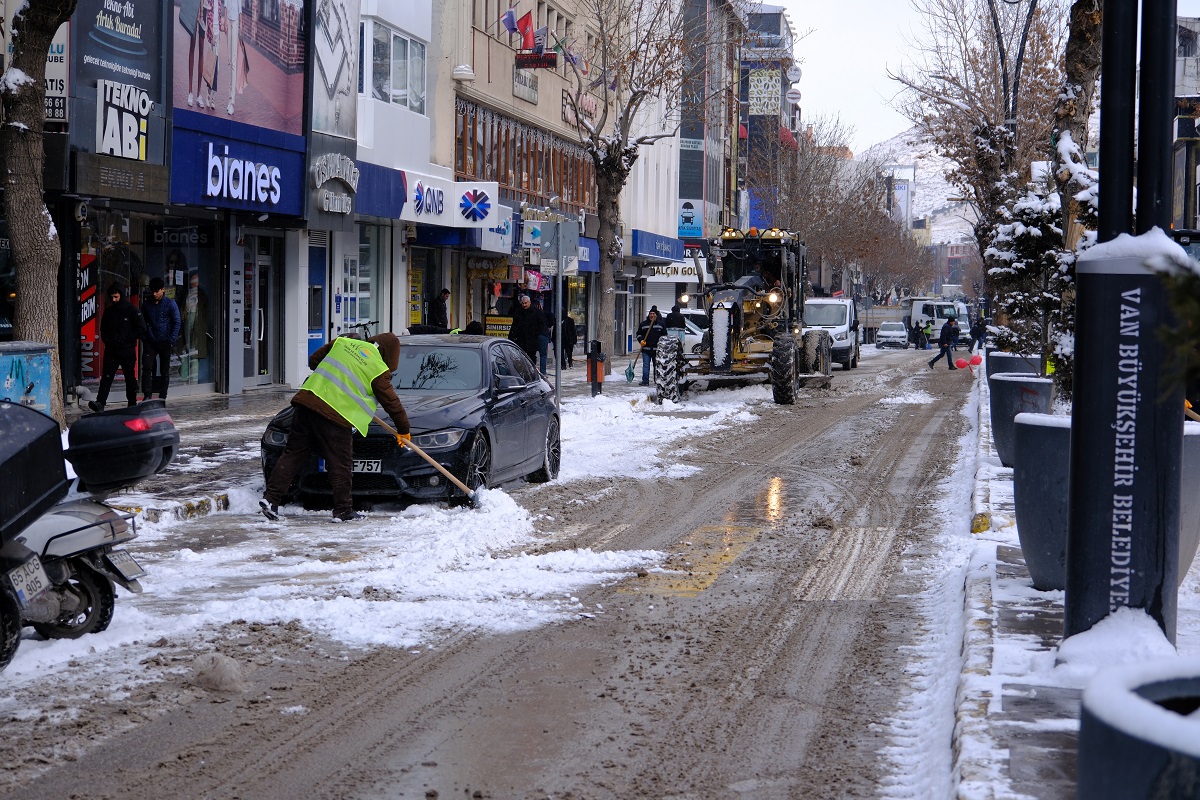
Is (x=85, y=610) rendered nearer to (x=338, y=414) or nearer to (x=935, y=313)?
(x=338, y=414)

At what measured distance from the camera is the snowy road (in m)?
5.34

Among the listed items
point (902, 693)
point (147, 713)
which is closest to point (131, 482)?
point (147, 713)

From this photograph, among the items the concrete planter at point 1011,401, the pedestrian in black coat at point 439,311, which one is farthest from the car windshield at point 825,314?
the concrete planter at point 1011,401

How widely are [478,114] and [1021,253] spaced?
68.4ft

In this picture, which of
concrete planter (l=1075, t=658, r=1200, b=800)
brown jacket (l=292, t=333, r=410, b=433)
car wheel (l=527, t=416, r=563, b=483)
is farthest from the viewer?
car wheel (l=527, t=416, r=563, b=483)

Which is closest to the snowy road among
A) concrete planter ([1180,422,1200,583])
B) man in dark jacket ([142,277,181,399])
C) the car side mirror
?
the car side mirror

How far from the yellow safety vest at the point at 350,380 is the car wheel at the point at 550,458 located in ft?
10.5

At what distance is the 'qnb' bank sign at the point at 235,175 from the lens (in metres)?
21.0

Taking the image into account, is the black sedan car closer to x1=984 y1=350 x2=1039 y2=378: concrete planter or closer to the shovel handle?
the shovel handle

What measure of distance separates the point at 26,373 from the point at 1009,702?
10.4 metres

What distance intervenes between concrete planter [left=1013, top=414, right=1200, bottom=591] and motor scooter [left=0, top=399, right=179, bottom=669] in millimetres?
4700

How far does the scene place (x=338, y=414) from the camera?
36.4ft

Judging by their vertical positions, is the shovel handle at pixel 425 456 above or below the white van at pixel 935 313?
below

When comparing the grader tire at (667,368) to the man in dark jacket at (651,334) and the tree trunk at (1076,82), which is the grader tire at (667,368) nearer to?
the man in dark jacket at (651,334)
